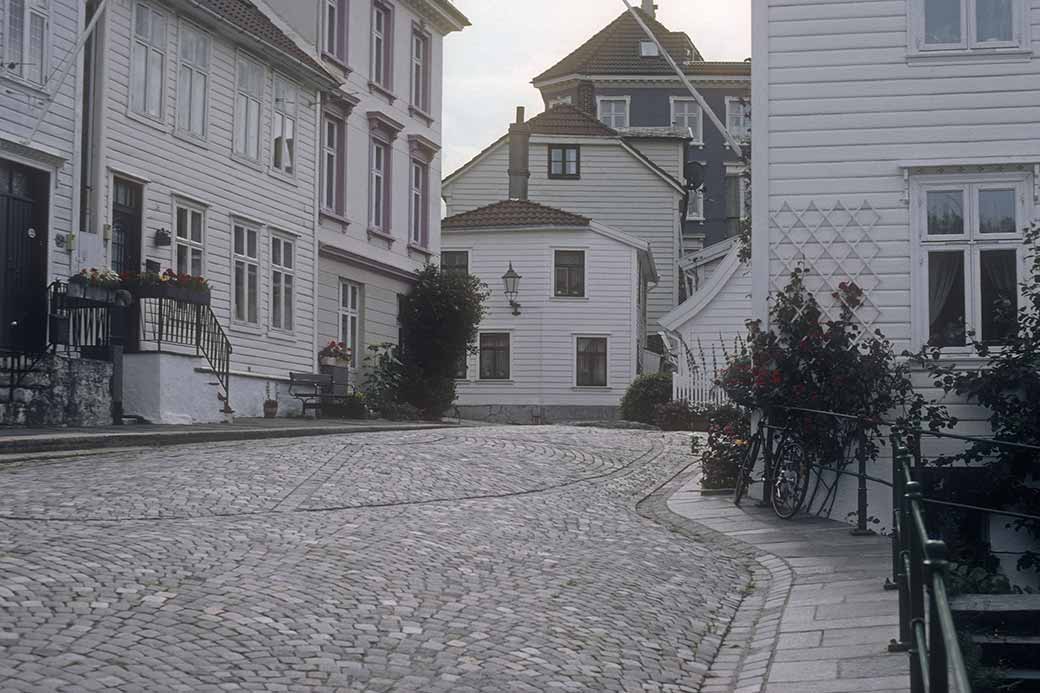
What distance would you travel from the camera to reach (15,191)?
67.7 ft

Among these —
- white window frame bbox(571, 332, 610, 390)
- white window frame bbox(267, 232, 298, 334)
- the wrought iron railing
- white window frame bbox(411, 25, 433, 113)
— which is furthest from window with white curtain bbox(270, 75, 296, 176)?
white window frame bbox(571, 332, 610, 390)

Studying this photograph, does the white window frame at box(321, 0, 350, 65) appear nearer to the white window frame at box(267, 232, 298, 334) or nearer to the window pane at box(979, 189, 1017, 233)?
the white window frame at box(267, 232, 298, 334)

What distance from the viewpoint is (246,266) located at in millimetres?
27719

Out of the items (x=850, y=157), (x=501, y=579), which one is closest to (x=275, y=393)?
(x=850, y=157)

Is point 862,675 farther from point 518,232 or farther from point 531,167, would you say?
point 531,167

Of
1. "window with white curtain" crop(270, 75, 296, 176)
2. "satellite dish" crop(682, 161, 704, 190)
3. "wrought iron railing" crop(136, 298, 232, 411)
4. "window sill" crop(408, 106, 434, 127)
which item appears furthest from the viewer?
"satellite dish" crop(682, 161, 704, 190)

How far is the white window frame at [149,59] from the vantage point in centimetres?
2378

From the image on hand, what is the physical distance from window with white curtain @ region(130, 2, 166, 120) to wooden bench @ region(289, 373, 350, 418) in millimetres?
6017

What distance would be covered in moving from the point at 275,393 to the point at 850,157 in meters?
14.1

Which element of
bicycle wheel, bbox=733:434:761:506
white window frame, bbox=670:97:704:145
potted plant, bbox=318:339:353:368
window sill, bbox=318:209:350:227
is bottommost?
bicycle wheel, bbox=733:434:761:506

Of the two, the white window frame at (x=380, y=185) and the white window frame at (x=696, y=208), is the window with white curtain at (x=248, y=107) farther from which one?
the white window frame at (x=696, y=208)

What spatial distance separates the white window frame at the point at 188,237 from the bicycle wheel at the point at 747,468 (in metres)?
11.8

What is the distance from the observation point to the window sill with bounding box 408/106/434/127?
36438mm

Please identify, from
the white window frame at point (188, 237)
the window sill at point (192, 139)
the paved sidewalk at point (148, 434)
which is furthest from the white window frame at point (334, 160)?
the paved sidewalk at point (148, 434)
